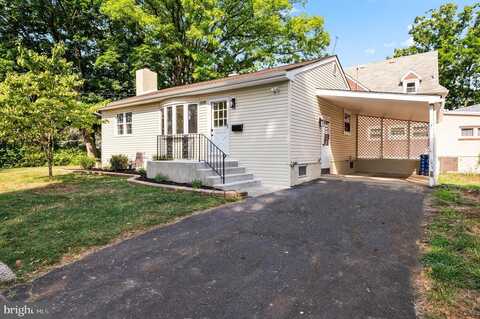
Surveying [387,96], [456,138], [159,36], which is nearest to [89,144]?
[159,36]

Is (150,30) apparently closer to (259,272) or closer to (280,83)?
(280,83)

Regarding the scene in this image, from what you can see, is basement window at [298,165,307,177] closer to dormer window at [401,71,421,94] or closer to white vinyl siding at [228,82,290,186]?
white vinyl siding at [228,82,290,186]

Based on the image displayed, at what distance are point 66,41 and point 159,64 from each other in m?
6.56

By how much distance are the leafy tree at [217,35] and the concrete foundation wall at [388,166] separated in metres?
11.3

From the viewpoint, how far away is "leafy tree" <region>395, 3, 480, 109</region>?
26.3m

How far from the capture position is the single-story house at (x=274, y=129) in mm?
8328

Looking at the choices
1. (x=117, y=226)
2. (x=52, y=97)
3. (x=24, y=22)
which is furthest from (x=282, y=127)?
(x=24, y=22)

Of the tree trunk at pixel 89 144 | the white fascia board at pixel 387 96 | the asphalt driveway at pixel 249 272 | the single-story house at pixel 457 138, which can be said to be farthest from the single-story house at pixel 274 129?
the tree trunk at pixel 89 144

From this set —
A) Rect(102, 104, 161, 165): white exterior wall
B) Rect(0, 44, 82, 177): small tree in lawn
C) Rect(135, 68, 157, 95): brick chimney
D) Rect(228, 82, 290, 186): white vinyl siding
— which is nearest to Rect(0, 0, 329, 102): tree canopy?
Rect(135, 68, 157, 95): brick chimney

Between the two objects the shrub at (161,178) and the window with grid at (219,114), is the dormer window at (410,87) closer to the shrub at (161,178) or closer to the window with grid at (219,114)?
the window with grid at (219,114)

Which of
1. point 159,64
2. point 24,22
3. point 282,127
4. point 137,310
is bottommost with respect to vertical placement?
point 137,310

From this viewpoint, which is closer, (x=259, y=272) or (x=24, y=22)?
(x=259, y=272)

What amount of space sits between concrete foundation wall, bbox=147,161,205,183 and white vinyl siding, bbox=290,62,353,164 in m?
3.03

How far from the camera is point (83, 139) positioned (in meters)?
19.5
